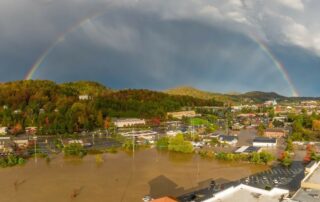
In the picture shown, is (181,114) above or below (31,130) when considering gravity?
above

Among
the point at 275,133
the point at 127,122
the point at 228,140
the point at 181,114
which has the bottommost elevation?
the point at 228,140

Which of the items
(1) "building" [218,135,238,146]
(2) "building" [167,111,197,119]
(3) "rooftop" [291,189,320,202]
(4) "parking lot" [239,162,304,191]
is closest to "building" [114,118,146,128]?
(2) "building" [167,111,197,119]

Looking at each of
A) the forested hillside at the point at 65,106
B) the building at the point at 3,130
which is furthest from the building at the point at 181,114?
the building at the point at 3,130

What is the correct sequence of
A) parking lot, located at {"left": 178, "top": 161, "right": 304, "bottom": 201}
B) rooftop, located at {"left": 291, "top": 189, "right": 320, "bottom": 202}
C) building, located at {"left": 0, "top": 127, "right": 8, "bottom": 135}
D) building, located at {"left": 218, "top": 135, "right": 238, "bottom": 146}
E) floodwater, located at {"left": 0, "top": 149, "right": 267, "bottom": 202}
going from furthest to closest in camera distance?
building, located at {"left": 0, "top": 127, "right": 8, "bottom": 135} < building, located at {"left": 218, "top": 135, "right": 238, "bottom": 146} < floodwater, located at {"left": 0, "top": 149, "right": 267, "bottom": 202} < parking lot, located at {"left": 178, "top": 161, "right": 304, "bottom": 201} < rooftop, located at {"left": 291, "top": 189, "right": 320, "bottom": 202}

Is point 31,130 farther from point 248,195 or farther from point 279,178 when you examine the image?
point 248,195

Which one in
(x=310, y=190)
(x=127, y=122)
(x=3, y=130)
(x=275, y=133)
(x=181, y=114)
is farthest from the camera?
(x=181, y=114)

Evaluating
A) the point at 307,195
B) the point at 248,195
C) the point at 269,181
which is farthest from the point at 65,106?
the point at 307,195

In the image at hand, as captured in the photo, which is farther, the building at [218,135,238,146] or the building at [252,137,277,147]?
the building at [218,135,238,146]

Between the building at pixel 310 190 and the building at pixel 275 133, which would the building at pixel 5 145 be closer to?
the building at pixel 310 190

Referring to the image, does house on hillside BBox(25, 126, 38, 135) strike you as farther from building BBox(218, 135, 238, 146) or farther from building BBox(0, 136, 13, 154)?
building BBox(218, 135, 238, 146)
